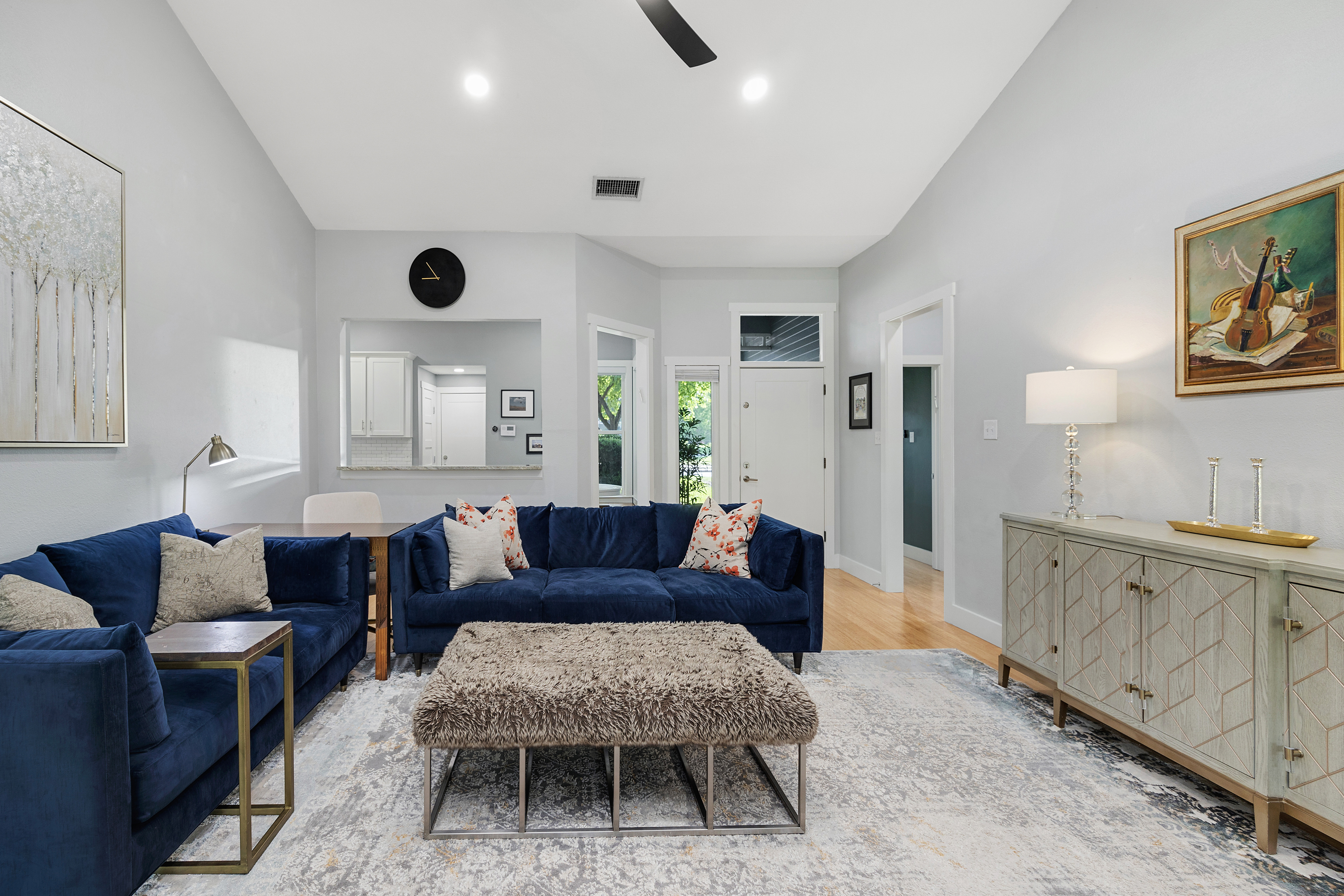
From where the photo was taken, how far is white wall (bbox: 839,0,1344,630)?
2.08 metres

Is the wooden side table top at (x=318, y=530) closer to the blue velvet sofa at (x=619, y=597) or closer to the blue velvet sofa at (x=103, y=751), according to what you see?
the blue velvet sofa at (x=619, y=597)

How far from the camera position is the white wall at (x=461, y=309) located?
4668 millimetres

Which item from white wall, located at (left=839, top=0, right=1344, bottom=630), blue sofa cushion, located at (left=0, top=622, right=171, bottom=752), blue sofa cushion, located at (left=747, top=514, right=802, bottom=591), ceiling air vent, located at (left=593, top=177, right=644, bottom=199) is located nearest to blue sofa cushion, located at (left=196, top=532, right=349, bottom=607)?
blue sofa cushion, located at (left=0, top=622, right=171, bottom=752)

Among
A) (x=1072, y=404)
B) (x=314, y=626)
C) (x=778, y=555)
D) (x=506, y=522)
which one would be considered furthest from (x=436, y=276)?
(x=1072, y=404)

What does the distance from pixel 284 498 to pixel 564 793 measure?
10.4 feet

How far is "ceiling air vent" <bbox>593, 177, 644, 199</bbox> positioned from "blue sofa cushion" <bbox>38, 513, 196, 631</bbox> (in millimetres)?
3172

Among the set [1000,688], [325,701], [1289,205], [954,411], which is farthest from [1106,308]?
[325,701]

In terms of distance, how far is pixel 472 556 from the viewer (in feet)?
10.1

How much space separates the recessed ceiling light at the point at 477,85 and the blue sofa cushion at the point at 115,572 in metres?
2.72

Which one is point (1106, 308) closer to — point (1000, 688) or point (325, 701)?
point (1000, 688)

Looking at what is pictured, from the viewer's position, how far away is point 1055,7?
10.1ft

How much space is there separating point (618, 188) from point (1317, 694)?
13.6 feet

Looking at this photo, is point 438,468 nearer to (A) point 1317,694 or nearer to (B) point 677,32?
(B) point 677,32

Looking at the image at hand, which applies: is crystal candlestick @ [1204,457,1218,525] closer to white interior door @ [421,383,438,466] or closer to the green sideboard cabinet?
the green sideboard cabinet
